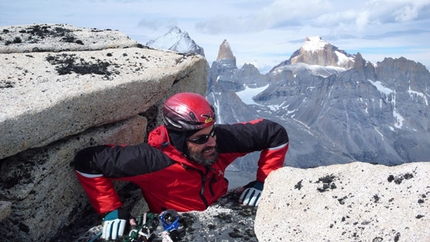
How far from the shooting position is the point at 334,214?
6074mm

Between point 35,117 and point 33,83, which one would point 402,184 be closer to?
point 35,117

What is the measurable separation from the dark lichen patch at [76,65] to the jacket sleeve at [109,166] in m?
2.01

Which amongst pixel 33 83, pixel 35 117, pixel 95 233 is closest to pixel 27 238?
pixel 95 233

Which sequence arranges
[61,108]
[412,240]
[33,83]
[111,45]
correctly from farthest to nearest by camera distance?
[111,45], [33,83], [61,108], [412,240]

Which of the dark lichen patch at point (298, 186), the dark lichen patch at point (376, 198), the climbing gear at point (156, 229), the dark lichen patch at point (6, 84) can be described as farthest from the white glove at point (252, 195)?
the dark lichen patch at point (6, 84)

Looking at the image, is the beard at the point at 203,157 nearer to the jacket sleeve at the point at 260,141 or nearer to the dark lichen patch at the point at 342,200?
the jacket sleeve at the point at 260,141

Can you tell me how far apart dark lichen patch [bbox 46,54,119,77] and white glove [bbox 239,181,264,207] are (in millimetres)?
3897

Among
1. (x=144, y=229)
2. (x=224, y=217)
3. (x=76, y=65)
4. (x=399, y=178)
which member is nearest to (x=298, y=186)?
(x=224, y=217)

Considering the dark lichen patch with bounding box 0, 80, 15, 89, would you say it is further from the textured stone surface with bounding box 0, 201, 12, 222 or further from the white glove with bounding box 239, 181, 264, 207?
the white glove with bounding box 239, 181, 264, 207

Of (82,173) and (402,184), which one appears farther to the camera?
(82,173)

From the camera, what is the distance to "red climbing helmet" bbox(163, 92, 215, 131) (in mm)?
6973

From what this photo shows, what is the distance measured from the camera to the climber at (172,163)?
700cm

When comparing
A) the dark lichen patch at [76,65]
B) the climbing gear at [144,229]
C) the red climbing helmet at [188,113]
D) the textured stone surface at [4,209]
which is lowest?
the climbing gear at [144,229]

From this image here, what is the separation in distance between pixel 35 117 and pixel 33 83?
1359 mm
